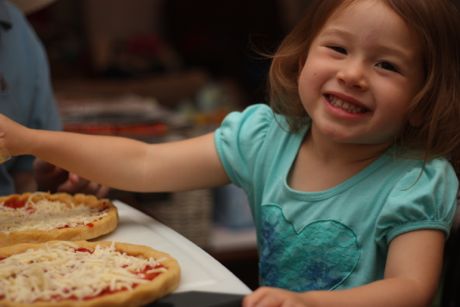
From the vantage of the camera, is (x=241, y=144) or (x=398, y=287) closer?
(x=398, y=287)

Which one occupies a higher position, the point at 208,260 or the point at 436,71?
the point at 436,71

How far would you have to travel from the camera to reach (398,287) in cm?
87

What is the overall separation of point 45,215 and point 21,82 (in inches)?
21.5

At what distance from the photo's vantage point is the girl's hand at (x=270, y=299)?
0.73 meters

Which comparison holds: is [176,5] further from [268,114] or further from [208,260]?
[208,260]

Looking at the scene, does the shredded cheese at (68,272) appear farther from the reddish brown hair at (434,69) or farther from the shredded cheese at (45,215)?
the reddish brown hair at (434,69)

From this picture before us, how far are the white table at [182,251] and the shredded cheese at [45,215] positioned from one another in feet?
0.16

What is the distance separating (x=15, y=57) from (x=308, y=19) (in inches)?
27.4

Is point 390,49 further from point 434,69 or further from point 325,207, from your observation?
point 325,207

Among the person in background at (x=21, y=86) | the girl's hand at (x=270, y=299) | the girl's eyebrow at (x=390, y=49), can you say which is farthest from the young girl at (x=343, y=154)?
the person in background at (x=21, y=86)

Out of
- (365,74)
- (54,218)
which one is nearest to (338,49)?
(365,74)

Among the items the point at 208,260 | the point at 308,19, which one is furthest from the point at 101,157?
the point at 308,19

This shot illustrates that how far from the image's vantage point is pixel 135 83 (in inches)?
120

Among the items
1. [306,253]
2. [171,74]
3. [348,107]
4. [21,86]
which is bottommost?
[171,74]
